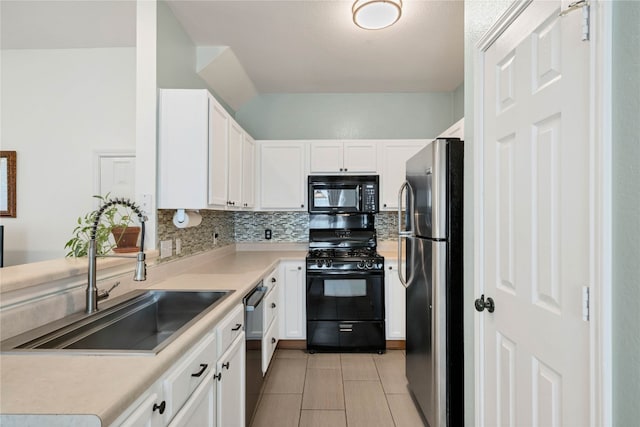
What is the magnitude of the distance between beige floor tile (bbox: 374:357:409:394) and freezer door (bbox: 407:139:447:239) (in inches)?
49.7

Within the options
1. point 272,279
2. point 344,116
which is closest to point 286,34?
point 344,116

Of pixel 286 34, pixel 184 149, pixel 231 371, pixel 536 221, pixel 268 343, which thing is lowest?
pixel 268 343

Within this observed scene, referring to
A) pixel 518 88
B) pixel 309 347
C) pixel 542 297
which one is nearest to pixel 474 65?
pixel 518 88

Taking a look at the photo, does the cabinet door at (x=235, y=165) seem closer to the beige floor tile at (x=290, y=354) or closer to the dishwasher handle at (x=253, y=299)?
the dishwasher handle at (x=253, y=299)

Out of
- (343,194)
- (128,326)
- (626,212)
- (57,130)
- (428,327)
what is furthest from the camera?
(343,194)

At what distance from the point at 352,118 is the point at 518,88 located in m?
2.85

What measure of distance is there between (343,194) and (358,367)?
1.67 m

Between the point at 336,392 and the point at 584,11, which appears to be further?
the point at 336,392

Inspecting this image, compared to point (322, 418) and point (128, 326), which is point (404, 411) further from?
point (128, 326)

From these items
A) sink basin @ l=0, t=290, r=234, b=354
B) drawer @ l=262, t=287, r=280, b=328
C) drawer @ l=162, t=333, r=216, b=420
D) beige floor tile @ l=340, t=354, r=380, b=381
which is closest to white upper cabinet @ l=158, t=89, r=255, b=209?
sink basin @ l=0, t=290, r=234, b=354

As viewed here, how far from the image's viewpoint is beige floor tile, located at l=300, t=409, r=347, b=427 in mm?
2051

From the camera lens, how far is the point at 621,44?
744mm

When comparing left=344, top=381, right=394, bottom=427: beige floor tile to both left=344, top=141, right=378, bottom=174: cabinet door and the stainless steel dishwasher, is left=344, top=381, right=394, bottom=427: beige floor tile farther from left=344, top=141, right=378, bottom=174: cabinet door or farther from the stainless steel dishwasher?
left=344, top=141, right=378, bottom=174: cabinet door

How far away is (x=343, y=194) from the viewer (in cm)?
347
